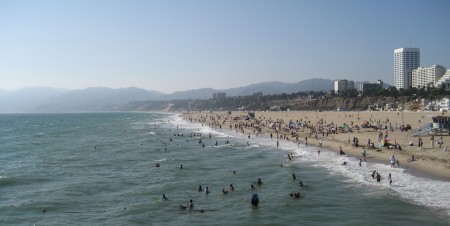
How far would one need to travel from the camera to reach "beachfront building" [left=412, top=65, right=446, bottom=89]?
530 feet

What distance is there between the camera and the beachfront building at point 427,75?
16156 centimetres

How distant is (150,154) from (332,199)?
25.5m

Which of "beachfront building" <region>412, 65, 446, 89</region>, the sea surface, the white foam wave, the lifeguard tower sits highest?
"beachfront building" <region>412, 65, 446, 89</region>

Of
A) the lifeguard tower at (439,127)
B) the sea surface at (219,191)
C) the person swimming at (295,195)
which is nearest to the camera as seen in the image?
the sea surface at (219,191)

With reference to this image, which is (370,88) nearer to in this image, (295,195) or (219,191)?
(219,191)

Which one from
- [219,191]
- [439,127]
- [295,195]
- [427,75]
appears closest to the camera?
[295,195]

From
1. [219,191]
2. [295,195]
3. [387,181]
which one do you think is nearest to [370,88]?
[387,181]

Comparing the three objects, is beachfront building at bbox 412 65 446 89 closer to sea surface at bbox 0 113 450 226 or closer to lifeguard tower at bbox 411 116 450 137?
lifeguard tower at bbox 411 116 450 137

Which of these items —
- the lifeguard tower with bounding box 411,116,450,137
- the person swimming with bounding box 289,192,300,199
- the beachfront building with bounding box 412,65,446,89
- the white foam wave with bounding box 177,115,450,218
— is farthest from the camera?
the beachfront building with bounding box 412,65,446,89

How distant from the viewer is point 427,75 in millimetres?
168125

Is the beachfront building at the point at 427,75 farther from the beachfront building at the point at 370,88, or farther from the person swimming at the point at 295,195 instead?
the person swimming at the point at 295,195

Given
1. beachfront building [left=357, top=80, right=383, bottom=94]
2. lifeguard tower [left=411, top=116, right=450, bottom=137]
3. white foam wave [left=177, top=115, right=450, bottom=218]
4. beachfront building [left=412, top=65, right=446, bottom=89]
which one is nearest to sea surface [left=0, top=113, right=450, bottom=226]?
white foam wave [left=177, top=115, right=450, bottom=218]

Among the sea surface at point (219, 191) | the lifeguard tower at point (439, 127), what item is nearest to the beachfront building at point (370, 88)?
the lifeguard tower at point (439, 127)

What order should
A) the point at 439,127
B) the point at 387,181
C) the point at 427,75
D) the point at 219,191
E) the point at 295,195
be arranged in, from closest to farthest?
the point at 295,195 < the point at 387,181 < the point at 219,191 < the point at 439,127 < the point at 427,75
